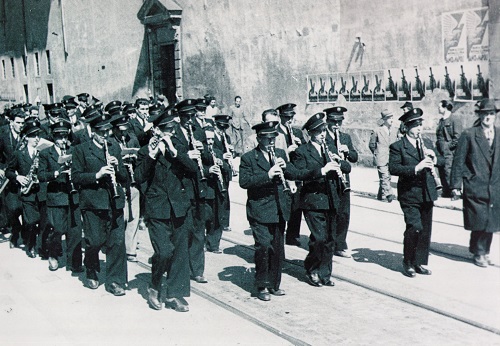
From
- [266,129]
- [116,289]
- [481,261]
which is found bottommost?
[116,289]

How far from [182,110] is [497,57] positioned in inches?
372

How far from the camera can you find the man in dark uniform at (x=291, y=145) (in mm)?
10241

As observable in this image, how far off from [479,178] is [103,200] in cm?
503

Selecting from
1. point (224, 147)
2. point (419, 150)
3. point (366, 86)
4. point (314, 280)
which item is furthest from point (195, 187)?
point (366, 86)

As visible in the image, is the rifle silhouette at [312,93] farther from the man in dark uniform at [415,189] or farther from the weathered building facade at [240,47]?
the man in dark uniform at [415,189]

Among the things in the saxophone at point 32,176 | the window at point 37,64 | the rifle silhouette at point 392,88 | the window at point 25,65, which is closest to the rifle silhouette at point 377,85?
the rifle silhouette at point 392,88

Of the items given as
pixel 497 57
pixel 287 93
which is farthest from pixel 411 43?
pixel 287 93

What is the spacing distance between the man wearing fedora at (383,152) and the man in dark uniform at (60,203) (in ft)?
22.9

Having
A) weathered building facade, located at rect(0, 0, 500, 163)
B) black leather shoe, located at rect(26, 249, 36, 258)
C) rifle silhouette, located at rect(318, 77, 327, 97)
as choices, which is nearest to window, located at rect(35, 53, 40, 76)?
weathered building facade, located at rect(0, 0, 500, 163)

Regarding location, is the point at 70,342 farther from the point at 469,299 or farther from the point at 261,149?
the point at 469,299

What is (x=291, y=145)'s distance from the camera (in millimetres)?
10516

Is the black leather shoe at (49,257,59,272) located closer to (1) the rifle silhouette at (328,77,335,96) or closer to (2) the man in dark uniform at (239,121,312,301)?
(2) the man in dark uniform at (239,121,312,301)

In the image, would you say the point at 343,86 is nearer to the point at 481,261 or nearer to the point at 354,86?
the point at 354,86

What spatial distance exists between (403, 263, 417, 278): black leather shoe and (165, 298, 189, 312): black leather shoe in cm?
289
